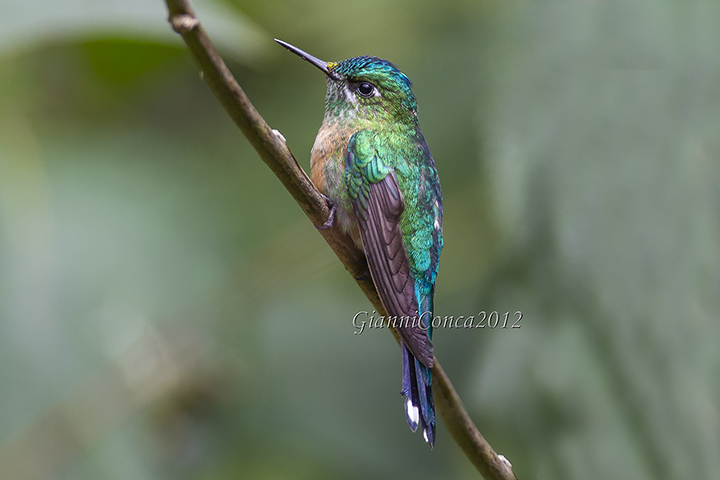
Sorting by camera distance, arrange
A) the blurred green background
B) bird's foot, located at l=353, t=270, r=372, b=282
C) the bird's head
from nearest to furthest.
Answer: bird's foot, located at l=353, t=270, r=372, b=282 < the blurred green background < the bird's head

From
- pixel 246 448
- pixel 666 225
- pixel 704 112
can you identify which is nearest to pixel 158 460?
pixel 246 448

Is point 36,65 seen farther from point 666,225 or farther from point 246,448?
point 666,225

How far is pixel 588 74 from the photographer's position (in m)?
1.92

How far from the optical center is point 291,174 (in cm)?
107

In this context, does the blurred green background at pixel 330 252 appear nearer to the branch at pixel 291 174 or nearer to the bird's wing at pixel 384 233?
the bird's wing at pixel 384 233

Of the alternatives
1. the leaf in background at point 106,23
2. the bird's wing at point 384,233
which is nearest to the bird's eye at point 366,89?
the bird's wing at point 384,233

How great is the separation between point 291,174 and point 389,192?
63 cm

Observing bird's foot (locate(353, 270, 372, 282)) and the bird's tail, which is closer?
the bird's tail

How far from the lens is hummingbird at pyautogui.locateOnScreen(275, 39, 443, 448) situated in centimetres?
136

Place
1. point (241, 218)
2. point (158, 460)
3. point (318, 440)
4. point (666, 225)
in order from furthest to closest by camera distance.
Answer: point (241, 218) → point (318, 440) → point (158, 460) → point (666, 225)

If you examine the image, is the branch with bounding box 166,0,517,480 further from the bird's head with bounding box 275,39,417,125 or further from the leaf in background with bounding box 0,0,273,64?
the leaf in background with bounding box 0,0,273,64

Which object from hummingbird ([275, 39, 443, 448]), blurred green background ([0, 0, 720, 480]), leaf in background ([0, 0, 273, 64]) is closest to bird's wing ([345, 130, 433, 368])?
hummingbird ([275, 39, 443, 448])

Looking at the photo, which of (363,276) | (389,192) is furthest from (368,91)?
(363,276)

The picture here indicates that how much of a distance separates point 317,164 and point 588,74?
0.81m
